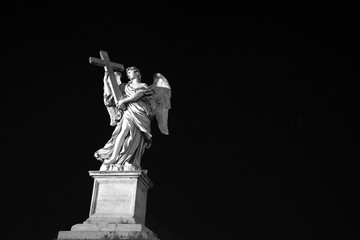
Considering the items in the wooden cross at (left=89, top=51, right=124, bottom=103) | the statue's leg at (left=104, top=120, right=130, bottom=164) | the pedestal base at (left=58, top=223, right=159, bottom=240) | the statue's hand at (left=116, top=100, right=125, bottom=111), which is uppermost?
the wooden cross at (left=89, top=51, right=124, bottom=103)

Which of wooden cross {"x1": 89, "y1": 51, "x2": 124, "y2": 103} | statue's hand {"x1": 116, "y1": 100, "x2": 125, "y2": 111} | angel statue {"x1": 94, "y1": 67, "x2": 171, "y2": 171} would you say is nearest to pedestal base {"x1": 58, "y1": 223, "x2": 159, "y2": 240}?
angel statue {"x1": 94, "y1": 67, "x2": 171, "y2": 171}

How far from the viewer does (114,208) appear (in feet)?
20.3

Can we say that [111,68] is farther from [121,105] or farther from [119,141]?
[119,141]

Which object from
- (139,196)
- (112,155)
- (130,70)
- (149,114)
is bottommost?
(139,196)

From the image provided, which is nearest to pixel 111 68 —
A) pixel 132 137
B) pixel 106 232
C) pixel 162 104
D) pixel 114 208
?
pixel 162 104

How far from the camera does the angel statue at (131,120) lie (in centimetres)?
650

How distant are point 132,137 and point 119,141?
0.21 metres

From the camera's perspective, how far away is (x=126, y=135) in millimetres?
6598

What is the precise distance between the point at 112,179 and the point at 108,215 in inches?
20.4

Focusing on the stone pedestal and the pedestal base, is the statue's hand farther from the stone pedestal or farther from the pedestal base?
the pedestal base

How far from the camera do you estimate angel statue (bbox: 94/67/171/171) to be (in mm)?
6504

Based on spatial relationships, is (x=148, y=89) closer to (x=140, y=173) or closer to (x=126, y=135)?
(x=126, y=135)

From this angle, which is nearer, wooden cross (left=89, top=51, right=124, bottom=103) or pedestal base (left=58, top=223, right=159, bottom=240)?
pedestal base (left=58, top=223, right=159, bottom=240)

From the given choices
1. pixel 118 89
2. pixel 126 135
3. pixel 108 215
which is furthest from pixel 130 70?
pixel 108 215
